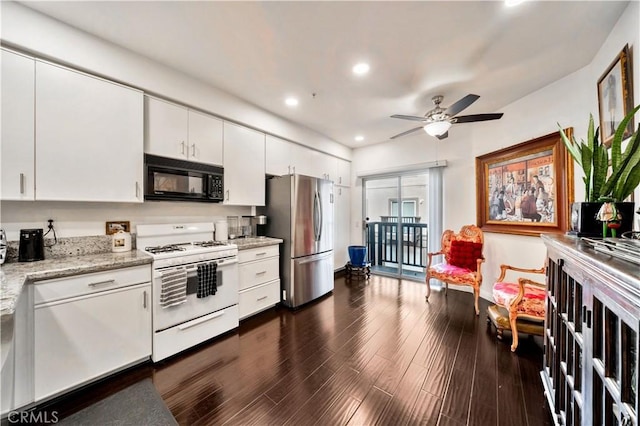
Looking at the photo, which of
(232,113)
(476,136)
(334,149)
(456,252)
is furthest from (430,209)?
(232,113)

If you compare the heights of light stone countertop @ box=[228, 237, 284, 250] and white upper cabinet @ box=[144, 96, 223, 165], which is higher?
white upper cabinet @ box=[144, 96, 223, 165]

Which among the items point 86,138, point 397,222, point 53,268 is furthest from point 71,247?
point 397,222

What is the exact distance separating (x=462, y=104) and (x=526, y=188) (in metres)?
1.58

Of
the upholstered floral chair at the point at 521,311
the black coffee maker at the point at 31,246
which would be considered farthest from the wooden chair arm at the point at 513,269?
the black coffee maker at the point at 31,246

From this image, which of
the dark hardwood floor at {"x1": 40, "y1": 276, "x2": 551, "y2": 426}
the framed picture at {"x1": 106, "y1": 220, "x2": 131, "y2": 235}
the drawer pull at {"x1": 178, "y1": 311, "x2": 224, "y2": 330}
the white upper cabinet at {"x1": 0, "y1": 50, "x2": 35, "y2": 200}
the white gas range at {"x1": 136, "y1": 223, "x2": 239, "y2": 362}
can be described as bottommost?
the dark hardwood floor at {"x1": 40, "y1": 276, "x2": 551, "y2": 426}

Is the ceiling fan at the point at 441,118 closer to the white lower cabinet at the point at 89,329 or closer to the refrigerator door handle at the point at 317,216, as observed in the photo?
the refrigerator door handle at the point at 317,216

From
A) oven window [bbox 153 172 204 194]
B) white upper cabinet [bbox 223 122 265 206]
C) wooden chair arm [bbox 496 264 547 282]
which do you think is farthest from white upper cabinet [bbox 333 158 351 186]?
wooden chair arm [bbox 496 264 547 282]

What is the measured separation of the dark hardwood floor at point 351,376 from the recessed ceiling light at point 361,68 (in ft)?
9.16

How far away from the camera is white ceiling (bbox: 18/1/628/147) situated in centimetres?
168

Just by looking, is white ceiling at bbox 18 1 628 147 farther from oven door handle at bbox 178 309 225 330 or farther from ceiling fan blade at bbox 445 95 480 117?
oven door handle at bbox 178 309 225 330

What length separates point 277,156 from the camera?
360 cm

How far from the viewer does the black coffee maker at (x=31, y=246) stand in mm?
1790

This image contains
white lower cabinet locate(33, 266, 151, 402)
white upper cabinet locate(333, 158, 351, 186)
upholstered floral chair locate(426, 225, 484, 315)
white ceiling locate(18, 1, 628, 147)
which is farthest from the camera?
white upper cabinet locate(333, 158, 351, 186)

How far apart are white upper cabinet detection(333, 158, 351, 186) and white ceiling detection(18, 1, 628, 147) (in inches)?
80.6
